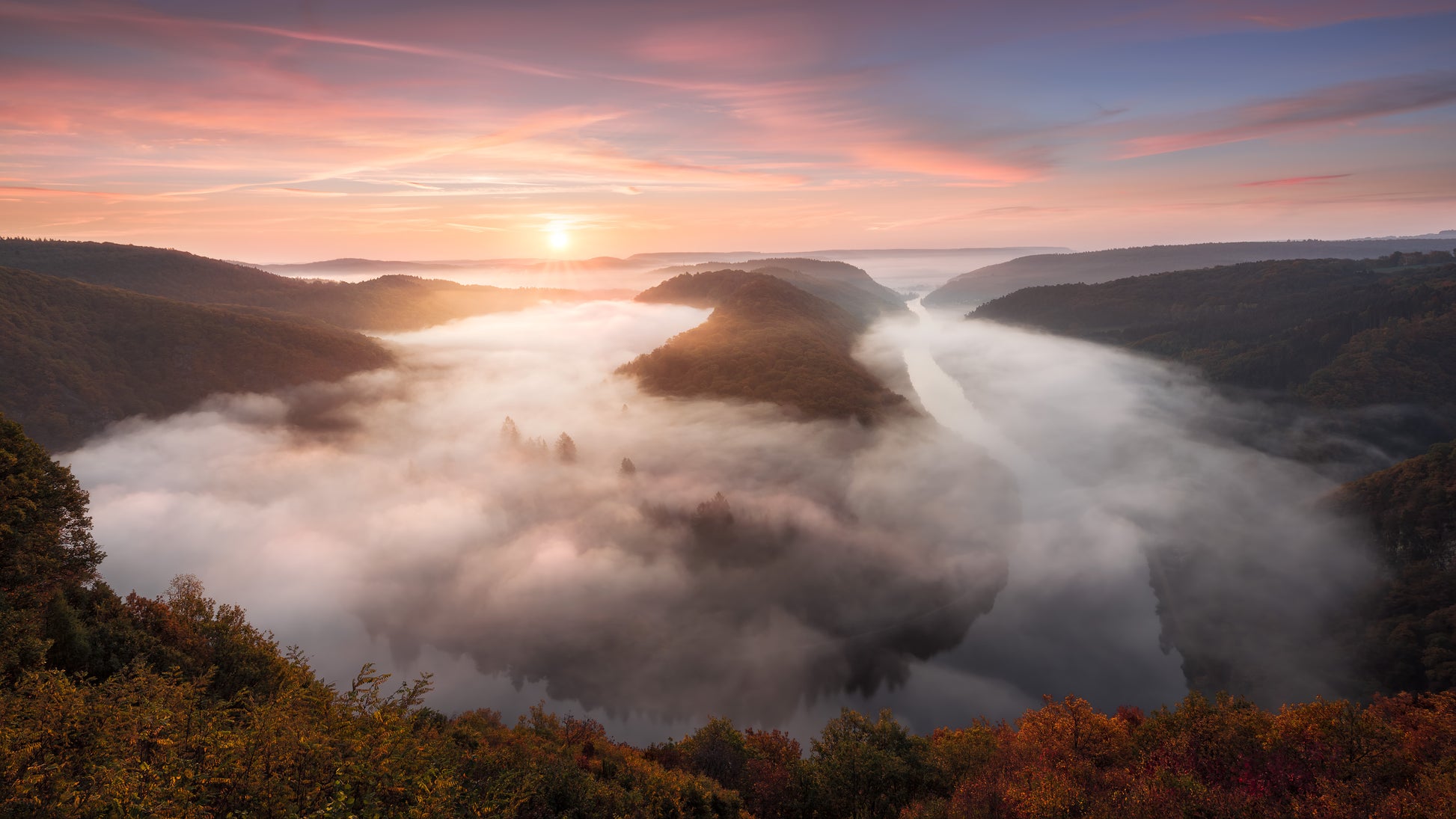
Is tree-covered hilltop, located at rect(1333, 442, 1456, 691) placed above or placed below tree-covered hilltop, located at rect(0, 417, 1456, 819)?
below

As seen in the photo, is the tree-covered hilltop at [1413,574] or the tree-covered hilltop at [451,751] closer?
the tree-covered hilltop at [451,751]

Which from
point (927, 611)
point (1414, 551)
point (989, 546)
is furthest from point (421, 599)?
point (1414, 551)

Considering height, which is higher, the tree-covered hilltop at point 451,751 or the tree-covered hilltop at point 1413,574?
the tree-covered hilltop at point 451,751

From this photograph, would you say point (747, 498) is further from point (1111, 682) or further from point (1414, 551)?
point (1414, 551)

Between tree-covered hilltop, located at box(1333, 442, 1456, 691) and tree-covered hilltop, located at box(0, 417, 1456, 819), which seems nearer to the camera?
tree-covered hilltop, located at box(0, 417, 1456, 819)
